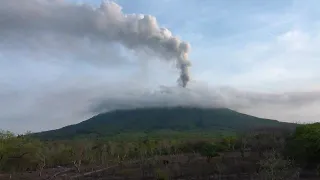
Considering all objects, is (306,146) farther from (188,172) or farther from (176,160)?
(176,160)

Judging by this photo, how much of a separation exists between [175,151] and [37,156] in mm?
30717

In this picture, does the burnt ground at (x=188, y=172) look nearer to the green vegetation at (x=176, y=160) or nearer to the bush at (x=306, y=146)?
the green vegetation at (x=176, y=160)

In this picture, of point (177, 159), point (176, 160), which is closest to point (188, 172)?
point (176, 160)

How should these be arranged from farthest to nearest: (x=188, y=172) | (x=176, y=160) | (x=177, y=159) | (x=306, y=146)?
(x=177, y=159) → (x=176, y=160) → (x=188, y=172) → (x=306, y=146)

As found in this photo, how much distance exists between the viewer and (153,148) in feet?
280

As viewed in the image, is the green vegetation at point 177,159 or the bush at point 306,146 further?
the green vegetation at point 177,159

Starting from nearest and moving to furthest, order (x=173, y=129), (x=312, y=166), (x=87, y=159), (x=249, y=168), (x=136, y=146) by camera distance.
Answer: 1. (x=312, y=166)
2. (x=249, y=168)
3. (x=87, y=159)
4. (x=136, y=146)
5. (x=173, y=129)

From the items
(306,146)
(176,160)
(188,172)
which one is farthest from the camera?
(176,160)

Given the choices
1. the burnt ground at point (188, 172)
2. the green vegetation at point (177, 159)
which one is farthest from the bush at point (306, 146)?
the burnt ground at point (188, 172)

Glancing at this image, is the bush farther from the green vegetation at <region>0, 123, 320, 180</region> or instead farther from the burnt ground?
the burnt ground

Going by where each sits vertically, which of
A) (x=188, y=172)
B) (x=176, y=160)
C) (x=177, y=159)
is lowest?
(x=188, y=172)

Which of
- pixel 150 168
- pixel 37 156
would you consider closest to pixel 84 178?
pixel 150 168

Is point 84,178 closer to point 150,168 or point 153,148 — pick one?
point 150,168

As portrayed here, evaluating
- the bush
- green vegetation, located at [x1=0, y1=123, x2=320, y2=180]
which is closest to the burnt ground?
green vegetation, located at [x1=0, y1=123, x2=320, y2=180]
